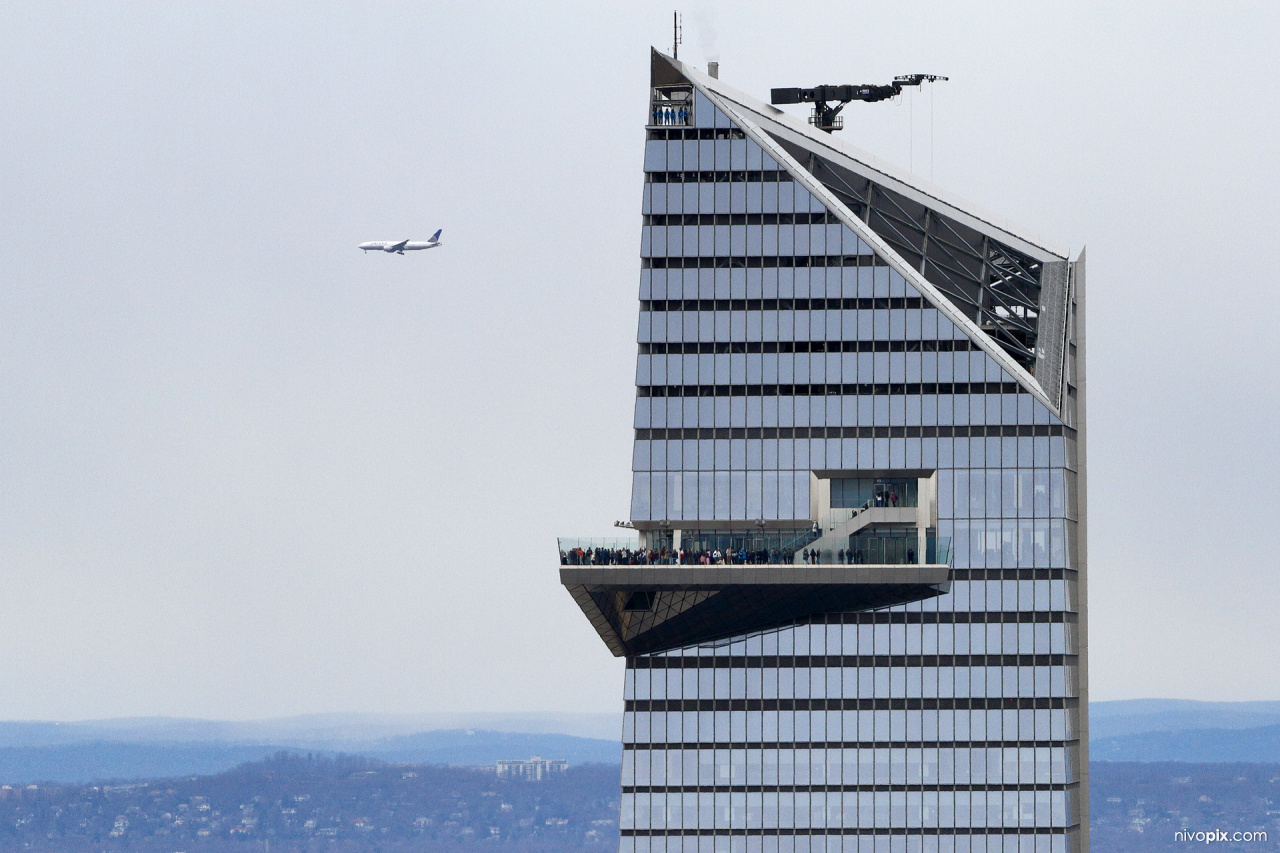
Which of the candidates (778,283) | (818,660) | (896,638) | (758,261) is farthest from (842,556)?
(758,261)

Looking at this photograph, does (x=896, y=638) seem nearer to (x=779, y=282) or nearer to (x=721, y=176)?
(x=779, y=282)

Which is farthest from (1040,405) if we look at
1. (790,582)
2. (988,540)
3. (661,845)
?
(661,845)

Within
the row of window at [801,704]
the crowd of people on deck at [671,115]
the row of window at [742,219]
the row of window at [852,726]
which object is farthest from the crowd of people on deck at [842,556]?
the crowd of people on deck at [671,115]

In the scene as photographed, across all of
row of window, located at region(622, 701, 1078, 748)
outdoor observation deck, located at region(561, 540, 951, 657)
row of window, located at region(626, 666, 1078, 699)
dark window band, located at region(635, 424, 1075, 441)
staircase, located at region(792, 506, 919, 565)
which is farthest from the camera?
dark window band, located at region(635, 424, 1075, 441)

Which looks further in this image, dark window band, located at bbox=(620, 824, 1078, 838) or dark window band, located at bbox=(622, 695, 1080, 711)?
dark window band, located at bbox=(622, 695, 1080, 711)

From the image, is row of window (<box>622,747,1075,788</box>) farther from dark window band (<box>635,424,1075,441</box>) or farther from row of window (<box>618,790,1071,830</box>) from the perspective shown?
dark window band (<box>635,424,1075,441</box>)

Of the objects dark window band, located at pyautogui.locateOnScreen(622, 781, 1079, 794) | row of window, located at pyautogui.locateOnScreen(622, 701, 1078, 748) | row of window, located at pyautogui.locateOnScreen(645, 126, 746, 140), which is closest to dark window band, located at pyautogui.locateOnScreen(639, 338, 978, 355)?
row of window, located at pyautogui.locateOnScreen(645, 126, 746, 140)

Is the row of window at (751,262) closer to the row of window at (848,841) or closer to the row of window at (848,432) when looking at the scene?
the row of window at (848,432)
